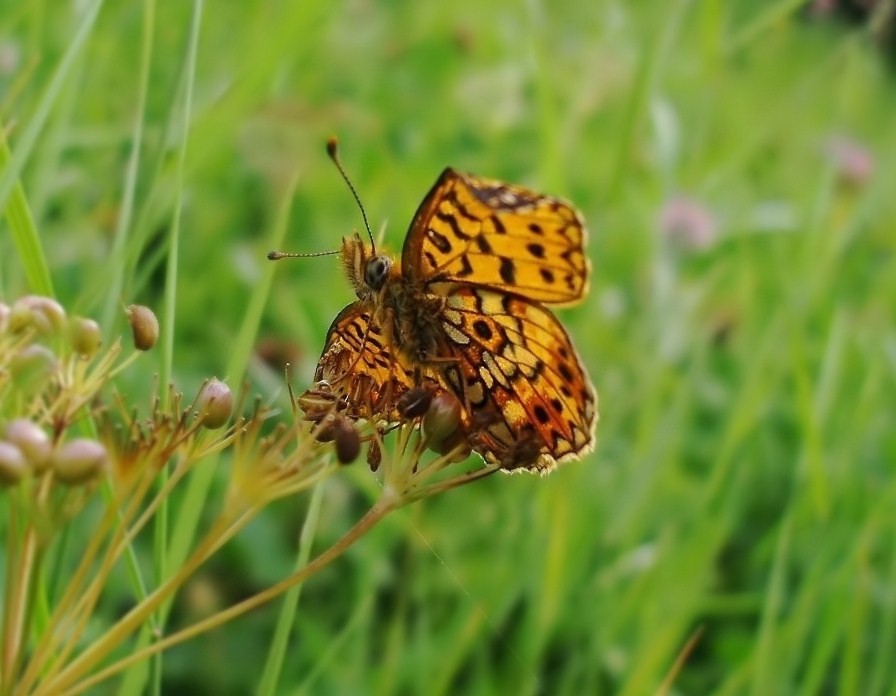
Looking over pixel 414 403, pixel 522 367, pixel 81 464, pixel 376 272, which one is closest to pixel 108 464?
pixel 81 464

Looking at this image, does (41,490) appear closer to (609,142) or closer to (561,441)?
(561,441)

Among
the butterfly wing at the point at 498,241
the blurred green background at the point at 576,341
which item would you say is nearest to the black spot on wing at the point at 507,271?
the butterfly wing at the point at 498,241

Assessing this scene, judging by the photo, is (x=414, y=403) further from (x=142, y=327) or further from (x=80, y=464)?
(x=80, y=464)

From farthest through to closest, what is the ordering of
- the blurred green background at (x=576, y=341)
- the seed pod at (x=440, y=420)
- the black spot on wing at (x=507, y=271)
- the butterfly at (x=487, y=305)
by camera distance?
1. the blurred green background at (x=576, y=341)
2. the black spot on wing at (x=507, y=271)
3. the butterfly at (x=487, y=305)
4. the seed pod at (x=440, y=420)

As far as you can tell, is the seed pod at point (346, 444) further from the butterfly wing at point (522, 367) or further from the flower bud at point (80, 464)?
the butterfly wing at point (522, 367)

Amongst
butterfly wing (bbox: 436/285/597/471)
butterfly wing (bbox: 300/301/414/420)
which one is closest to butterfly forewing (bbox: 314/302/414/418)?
butterfly wing (bbox: 300/301/414/420)

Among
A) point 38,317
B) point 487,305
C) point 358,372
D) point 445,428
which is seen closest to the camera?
point 38,317

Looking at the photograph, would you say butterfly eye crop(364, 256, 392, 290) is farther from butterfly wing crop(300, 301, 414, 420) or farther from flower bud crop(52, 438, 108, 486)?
flower bud crop(52, 438, 108, 486)
